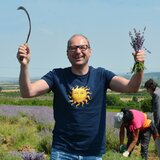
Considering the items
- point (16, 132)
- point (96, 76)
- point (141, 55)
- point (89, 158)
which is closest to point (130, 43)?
point (141, 55)

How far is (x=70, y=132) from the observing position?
12.6ft

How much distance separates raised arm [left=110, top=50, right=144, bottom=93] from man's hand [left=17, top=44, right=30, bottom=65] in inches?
29.6

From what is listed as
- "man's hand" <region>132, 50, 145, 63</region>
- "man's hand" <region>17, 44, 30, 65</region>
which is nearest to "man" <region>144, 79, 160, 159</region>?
"man's hand" <region>132, 50, 145, 63</region>

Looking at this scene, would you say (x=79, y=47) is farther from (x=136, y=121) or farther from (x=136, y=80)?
(x=136, y=121)

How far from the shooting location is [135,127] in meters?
7.98

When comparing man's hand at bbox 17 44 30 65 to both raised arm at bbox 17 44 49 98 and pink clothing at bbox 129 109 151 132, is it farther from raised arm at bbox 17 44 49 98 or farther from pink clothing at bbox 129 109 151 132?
pink clothing at bbox 129 109 151 132

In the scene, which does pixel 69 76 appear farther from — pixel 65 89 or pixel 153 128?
pixel 153 128

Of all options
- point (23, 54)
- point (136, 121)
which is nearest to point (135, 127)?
point (136, 121)

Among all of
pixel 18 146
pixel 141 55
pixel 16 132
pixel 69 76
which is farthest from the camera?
pixel 16 132

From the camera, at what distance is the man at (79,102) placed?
151 inches

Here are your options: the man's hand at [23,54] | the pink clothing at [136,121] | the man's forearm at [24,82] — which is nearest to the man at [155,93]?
the pink clothing at [136,121]

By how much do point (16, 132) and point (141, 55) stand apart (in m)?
9.48

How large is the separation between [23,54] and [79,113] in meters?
0.65

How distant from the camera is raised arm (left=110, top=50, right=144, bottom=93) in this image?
3695mm
